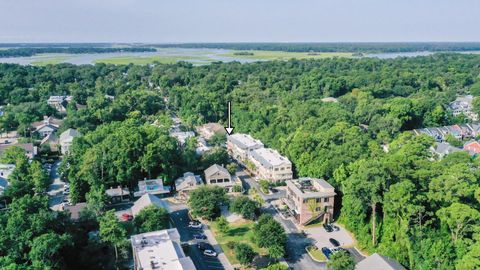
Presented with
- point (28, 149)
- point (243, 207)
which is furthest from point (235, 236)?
point (28, 149)

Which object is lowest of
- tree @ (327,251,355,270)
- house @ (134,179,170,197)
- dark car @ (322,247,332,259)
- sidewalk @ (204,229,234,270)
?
sidewalk @ (204,229,234,270)

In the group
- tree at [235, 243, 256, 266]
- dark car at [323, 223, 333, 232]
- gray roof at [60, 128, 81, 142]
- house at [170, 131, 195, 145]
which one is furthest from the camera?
house at [170, 131, 195, 145]

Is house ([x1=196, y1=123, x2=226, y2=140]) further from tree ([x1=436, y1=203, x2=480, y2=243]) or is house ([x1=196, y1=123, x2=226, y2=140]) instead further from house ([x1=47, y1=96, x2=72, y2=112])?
tree ([x1=436, y1=203, x2=480, y2=243])

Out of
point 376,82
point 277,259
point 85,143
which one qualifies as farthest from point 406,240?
point 376,82

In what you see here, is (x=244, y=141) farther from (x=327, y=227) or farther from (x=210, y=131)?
(x=327, y=227)

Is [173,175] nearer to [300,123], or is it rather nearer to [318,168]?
[318,168]

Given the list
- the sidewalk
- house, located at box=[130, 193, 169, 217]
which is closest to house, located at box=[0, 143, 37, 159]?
house, located at box=[130, 193, 169, 217]
